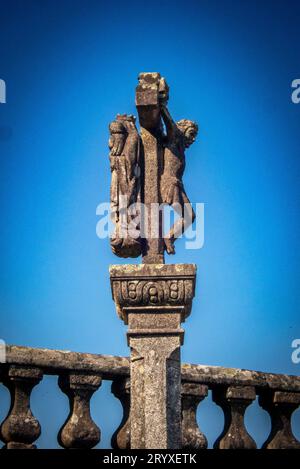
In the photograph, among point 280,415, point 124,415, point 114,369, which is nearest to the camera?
point 114,369

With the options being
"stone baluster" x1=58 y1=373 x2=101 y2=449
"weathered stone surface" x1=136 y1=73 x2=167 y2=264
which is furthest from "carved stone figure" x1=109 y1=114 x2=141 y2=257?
"stone baluster" x1=58 y1=373 x2=101 y2=449

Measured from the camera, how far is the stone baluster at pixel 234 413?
48.1 ft

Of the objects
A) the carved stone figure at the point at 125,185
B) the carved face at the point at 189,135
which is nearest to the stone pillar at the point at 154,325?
the carved stone figure at the point at 125,185

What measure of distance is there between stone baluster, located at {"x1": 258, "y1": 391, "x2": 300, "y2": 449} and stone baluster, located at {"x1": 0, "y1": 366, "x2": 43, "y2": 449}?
3.20 m

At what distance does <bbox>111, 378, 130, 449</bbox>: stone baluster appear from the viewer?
13812 millimetres

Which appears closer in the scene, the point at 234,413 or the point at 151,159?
the point at 151,159

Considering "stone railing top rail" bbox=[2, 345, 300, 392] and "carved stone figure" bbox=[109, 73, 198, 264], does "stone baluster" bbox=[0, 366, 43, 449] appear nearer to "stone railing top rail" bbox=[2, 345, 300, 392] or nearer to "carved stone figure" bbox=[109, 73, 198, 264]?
"stone railing top rail" bbox=[2, 345, 300, 392]

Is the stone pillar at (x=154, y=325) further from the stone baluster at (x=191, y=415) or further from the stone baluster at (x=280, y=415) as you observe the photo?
the stone baluster at (x=280, y=415)

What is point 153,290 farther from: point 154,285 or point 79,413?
point 79,413

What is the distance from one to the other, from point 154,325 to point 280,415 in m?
3.30

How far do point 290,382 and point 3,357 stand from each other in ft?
12.8

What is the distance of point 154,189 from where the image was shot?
43.3 feet

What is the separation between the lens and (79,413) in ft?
44.7

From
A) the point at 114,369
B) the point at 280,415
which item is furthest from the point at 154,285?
the point at 280,415
